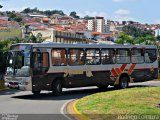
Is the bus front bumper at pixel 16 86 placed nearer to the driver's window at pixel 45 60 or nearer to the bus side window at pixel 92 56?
the driver's window at pixel 45 60

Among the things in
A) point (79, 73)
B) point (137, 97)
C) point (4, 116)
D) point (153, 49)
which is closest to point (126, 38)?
point (153, 49)

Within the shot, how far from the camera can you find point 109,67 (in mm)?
24500

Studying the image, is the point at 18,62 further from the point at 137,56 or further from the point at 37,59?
the point at 137,56

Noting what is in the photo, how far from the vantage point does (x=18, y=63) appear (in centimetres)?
2050

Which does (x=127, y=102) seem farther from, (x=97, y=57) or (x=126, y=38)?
(x=126, y=38)

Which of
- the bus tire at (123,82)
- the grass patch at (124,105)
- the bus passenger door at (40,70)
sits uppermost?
the bus passenger door at (40,70)

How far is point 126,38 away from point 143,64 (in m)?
49.6

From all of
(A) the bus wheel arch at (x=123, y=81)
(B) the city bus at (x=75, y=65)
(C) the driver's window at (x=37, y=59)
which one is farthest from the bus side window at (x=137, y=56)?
(C) the driver's window at (x=37, y=59)

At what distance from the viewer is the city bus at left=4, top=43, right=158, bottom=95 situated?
20297 millimetres

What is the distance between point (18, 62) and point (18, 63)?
0.05 metres

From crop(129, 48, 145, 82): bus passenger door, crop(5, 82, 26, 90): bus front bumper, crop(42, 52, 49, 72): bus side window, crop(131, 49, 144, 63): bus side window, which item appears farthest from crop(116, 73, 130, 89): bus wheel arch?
crop(5, 82, 26, 90): bus front bumper

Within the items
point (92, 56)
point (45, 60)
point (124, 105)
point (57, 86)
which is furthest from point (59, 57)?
point (124, 105)

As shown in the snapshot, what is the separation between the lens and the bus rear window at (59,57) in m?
21.3

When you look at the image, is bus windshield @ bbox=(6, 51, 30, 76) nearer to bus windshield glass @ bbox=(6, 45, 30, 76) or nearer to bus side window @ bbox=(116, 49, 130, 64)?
bus windshield glass @ bbox=(6, 45, 30, 76)
